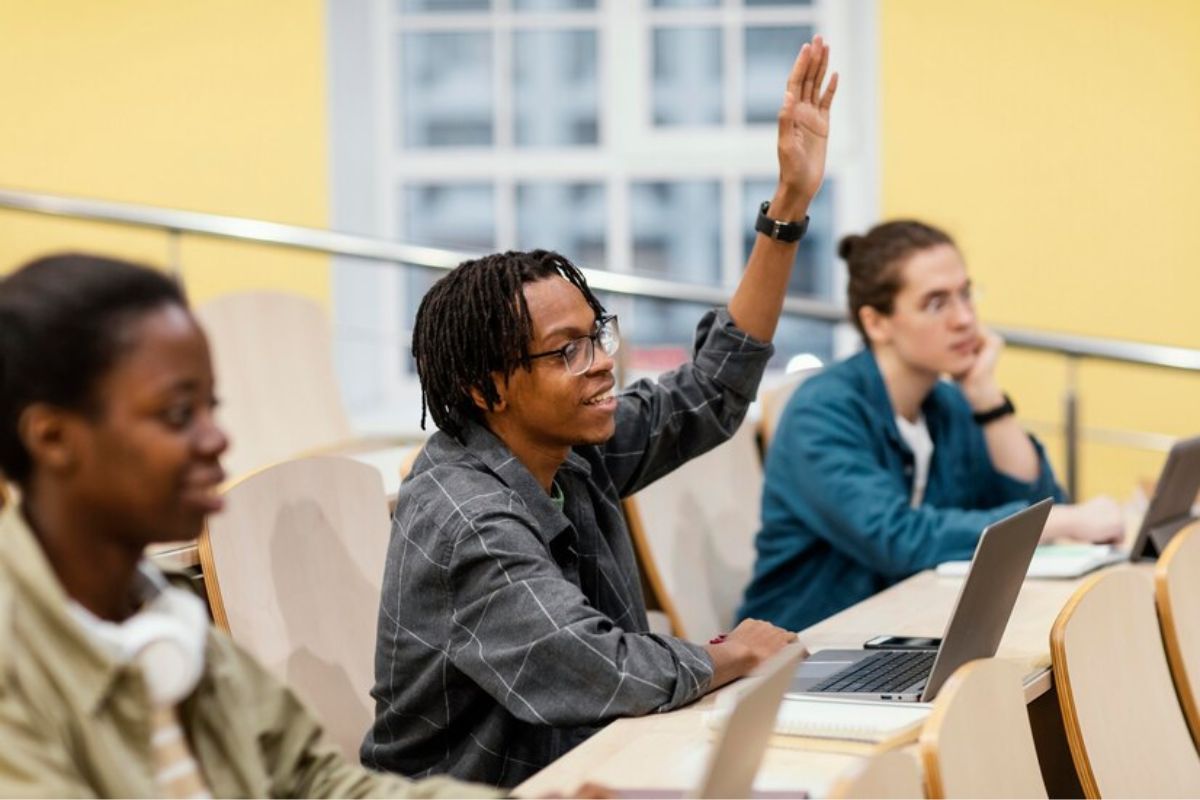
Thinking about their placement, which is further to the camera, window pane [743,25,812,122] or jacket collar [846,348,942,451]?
window pane [743,25,812,122]

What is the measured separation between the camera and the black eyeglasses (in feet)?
6.54

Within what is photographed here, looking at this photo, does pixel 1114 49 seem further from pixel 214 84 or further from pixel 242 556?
pixel 242 556

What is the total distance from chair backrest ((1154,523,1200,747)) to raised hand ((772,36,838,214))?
2.24 feet

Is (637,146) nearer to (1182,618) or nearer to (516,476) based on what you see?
(1182,618)

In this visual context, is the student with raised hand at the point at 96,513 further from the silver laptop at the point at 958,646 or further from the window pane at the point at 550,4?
the window pane at the point at 550,4

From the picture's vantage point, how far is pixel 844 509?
285 cm

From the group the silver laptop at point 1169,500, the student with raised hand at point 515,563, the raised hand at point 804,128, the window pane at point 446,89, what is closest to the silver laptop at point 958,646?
the student with raised hand at point 515,563

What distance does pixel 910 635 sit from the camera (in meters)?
2.30

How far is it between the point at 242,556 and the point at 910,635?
895mm

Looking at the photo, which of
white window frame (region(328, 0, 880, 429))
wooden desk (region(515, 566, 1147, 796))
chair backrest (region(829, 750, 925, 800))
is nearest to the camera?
chair backrest (region(829, 750, 925, 800))

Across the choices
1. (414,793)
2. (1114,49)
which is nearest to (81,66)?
(1114,49)

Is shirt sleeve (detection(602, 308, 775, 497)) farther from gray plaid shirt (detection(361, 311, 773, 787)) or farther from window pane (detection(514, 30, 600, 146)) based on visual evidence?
window pane (detection(514, 30, 600, 146))

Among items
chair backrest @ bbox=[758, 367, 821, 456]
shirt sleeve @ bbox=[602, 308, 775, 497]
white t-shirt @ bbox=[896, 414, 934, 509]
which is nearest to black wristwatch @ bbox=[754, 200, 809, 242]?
shirt sleeve @ bbox=[602, 308, 775, 497]

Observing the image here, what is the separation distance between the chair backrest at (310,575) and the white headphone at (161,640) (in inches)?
32.5
